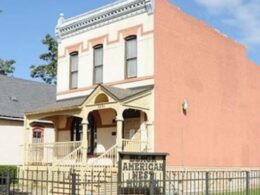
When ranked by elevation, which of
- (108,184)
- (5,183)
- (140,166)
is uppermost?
(140,166)

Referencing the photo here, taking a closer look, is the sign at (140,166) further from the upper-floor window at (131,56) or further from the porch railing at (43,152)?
the porch railing at (43,152)

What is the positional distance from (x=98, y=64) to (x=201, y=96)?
5.37 metres

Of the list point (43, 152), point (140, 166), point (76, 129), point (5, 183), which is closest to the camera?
point (5, 183)

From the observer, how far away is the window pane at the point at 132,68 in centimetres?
2145

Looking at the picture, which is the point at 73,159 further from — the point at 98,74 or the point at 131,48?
the point at 131,48

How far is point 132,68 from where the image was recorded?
21.6 metres

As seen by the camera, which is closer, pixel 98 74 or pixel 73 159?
pixel 73 159

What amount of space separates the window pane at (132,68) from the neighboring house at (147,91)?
1.8 inches

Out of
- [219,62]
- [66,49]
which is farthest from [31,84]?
[219,62]

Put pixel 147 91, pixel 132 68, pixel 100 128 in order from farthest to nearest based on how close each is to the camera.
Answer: pixel 100 128, pixel 132 68, pixel 147 91

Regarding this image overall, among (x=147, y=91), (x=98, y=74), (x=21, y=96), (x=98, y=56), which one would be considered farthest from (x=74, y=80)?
(x=21, y=96)

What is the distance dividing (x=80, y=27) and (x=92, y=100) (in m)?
5.91

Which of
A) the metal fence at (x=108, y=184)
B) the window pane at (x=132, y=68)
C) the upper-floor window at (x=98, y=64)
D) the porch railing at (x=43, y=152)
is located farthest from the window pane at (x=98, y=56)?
the metal fence at (x=108, y=184)

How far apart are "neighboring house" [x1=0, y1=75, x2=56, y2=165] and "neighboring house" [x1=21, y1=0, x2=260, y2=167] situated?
22.4 ft
